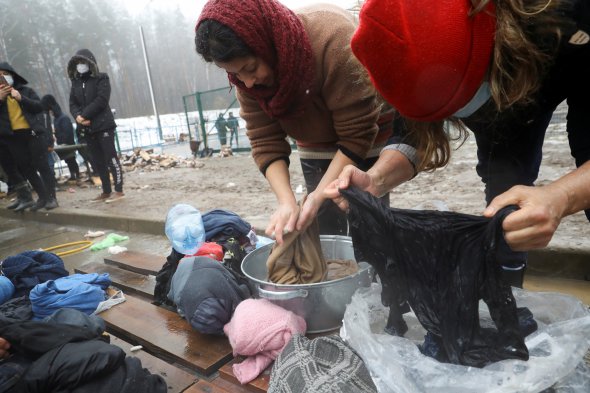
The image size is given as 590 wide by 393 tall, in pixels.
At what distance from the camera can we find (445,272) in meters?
0.99

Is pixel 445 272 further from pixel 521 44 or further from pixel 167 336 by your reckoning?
pixel 167 336

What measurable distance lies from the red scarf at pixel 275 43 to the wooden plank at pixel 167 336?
103 centimetres

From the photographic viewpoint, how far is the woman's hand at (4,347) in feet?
4.61

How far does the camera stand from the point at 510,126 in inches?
53.6

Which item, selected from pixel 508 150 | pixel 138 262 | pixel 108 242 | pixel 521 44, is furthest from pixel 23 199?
pixel 521 44

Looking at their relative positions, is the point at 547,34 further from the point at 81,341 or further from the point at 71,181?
the point at 71,181

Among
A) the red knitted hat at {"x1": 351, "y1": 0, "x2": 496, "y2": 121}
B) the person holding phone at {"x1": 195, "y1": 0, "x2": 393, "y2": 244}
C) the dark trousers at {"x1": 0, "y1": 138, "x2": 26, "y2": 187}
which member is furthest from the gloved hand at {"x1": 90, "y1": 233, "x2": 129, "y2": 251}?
the red knitted hat at {"x1": 351, "y1": 0, "x2": 496, "y2": 121}

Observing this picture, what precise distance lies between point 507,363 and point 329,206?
1.11 meters

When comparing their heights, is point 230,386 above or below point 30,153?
below

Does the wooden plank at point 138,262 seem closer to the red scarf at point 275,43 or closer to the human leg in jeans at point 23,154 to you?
the red scarf at point 275,43

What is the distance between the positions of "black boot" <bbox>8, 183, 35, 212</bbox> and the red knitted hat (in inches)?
250

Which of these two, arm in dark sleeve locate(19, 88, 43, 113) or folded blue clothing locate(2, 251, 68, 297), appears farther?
arm in dark sleeve locate(19, 88, 43, 113)

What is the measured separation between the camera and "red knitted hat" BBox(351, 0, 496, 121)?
0.80 metres

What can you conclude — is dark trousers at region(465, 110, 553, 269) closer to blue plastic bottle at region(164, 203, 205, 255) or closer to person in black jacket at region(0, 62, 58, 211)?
blue plastic bottle at region(164, 203, 205, 255)
